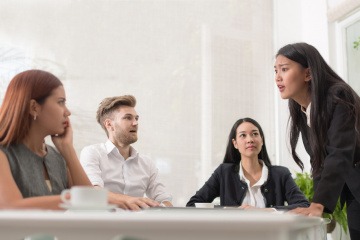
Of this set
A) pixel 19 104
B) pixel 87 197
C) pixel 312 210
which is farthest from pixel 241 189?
pixel 87 197

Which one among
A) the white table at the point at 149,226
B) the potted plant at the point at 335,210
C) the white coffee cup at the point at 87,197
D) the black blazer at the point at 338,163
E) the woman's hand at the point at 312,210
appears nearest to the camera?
the white table at the point at 149,226

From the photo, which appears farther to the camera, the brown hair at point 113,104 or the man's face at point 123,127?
the brown hair at point 113,104

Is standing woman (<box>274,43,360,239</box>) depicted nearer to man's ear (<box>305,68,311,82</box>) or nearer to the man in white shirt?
man's ear (<box>305,68,311,82</box>)

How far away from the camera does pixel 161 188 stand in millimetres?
3029

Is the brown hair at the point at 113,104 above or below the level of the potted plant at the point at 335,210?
above

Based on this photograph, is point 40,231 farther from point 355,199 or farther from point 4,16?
point 4,16

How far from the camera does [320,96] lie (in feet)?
7.16

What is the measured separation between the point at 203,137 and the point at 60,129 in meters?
2.73

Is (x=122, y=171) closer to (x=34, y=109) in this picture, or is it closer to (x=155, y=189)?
(x=155, y=189)

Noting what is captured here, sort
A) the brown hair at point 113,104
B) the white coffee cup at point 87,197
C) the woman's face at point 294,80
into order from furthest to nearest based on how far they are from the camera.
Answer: the brown hair at point 113,104 < the woman's face at point 294,80 < the white coffee cup at point 87,197

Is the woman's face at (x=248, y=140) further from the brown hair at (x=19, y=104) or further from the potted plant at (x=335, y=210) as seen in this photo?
the brown hair at (x=19, y=104)

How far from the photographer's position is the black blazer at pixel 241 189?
2.91m

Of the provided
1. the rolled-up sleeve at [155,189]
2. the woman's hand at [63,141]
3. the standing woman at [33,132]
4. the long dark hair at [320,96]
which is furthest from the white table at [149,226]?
the rolled-up sleeve at [155,189]

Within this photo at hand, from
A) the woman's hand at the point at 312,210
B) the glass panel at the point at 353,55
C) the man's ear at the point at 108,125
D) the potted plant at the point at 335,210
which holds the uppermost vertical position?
the glass panel at the point at 353,55
